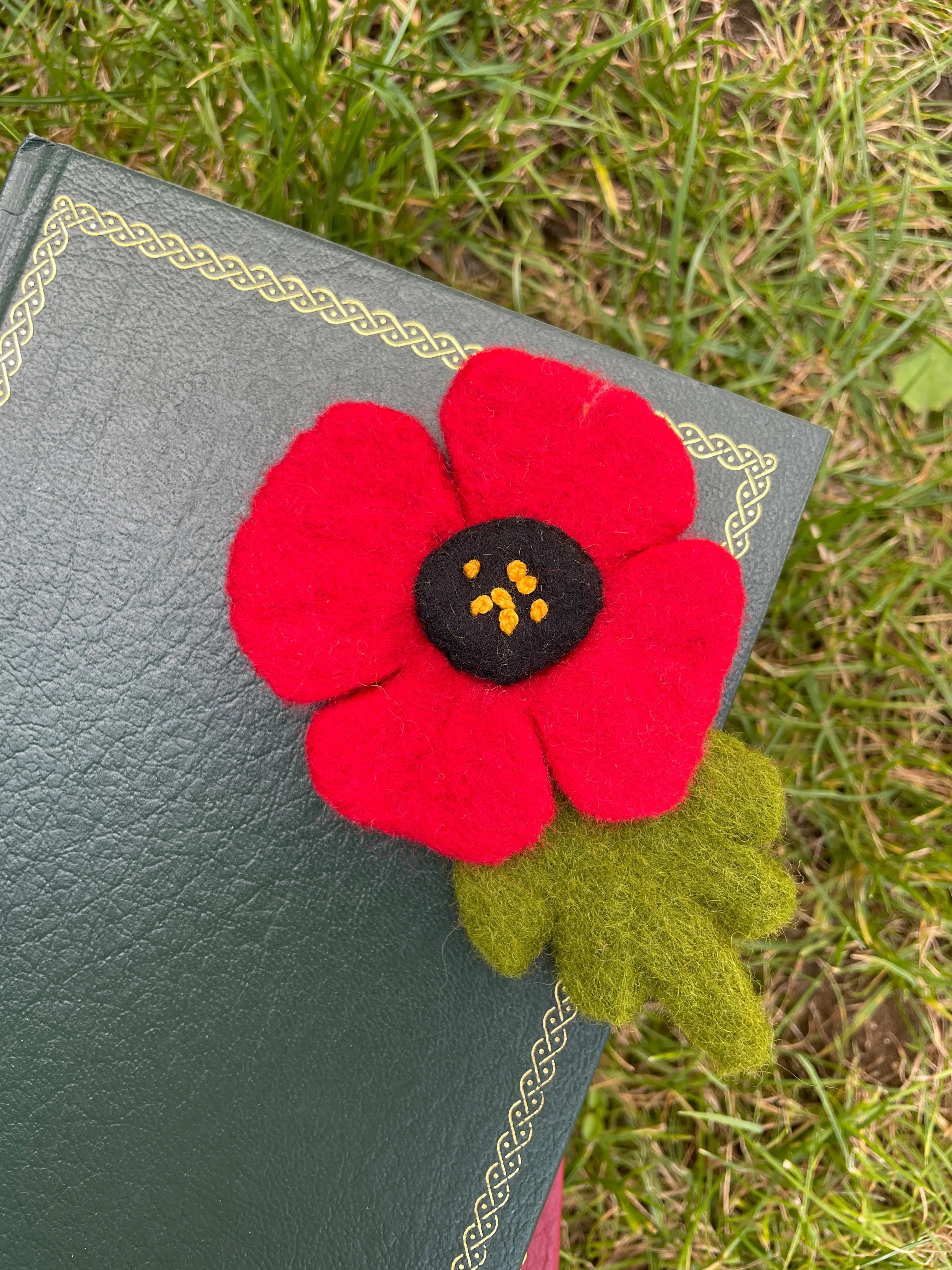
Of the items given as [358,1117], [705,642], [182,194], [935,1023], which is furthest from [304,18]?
[935,1023]

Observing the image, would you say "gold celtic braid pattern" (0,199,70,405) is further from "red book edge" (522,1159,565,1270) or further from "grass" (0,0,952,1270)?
"red book edge" (522,1159,565,1270)

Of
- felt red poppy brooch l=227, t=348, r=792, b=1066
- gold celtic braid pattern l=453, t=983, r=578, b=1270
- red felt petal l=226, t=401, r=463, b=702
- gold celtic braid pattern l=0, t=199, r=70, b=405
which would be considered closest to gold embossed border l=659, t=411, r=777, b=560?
felt red poppy brooch l=227, t=348, r=792, b=1066

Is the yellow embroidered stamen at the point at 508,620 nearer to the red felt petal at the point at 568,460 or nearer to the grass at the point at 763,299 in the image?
the red felt petal at the point at 568,460

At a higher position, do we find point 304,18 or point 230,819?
point 304,18

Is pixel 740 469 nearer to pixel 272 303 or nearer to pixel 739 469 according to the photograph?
pixel 739 469

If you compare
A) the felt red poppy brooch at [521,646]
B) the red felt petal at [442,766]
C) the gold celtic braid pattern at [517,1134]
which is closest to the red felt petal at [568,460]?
the felt red poppy brooch at [521,646]

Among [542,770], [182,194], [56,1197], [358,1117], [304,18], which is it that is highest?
[304,18]

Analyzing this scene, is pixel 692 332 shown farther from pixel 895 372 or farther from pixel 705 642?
pixel 705 642
